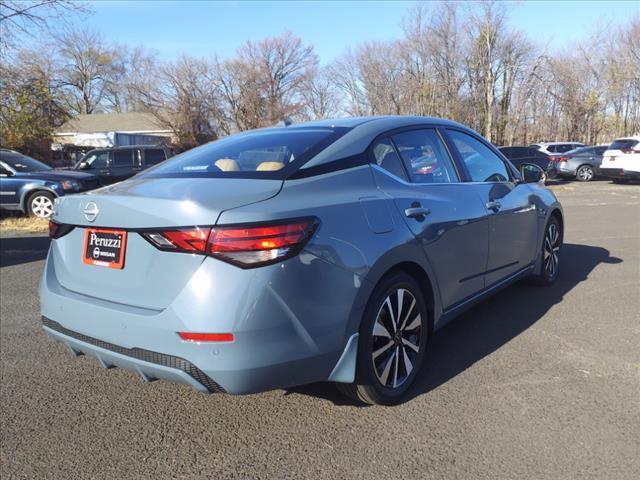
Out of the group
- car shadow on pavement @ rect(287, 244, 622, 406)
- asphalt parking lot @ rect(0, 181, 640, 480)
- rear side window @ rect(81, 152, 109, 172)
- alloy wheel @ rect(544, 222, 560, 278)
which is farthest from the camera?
rear side window @ rect(81, 152, 109, 172)

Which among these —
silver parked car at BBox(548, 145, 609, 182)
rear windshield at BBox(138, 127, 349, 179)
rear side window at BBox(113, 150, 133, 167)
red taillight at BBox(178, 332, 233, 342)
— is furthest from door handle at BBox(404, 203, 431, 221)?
silver parked car at BBox(548, 145, 609, 182)

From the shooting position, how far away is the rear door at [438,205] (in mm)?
3248

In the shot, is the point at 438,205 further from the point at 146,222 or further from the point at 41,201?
the point at 41,201

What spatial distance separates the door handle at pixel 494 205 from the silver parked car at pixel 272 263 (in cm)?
44

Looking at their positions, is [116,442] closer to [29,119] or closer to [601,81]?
[29,119]

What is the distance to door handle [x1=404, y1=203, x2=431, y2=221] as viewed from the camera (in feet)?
10.4

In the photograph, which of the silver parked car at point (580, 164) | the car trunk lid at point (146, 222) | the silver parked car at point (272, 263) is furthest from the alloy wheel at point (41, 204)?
the silver parked car at point (580, 164)

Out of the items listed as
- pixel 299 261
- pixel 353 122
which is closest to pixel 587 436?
pixel 299 261

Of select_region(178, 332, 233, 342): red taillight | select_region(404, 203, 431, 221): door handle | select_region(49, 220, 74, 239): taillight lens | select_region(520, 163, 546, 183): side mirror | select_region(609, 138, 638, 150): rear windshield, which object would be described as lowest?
select_region(178, 332, 233, 342): red taillight

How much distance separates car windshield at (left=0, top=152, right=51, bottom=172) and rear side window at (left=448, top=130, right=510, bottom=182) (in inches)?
458

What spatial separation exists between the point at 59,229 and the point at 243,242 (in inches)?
52.7

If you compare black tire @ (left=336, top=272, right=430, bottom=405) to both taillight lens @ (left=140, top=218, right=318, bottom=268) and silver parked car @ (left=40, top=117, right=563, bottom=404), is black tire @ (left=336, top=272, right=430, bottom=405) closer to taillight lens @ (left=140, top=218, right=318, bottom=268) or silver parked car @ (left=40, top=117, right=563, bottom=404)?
silver parked car @ (left=40, top=117, right=563, bottom=404)

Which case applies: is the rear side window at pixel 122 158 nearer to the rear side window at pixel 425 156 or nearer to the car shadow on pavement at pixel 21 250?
the car shadow on pavement at pixel 21 250

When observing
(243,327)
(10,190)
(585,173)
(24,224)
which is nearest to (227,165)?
(243,327)
